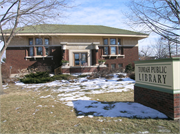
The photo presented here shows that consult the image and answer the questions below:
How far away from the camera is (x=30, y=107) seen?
5.95m

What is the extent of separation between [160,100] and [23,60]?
18.5 m

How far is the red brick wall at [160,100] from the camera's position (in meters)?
4.23

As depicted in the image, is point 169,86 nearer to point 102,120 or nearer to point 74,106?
point 102,120

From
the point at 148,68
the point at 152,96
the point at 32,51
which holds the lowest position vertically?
the point at 152,96

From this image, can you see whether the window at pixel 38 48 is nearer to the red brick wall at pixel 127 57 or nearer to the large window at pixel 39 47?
the large window at pixel 39 47

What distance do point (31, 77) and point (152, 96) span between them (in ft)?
36.6

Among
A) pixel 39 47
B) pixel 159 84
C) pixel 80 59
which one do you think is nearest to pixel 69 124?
pixel 159 84

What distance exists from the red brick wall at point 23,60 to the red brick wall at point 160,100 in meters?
15.6

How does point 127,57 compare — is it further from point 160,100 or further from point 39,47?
point 160,100

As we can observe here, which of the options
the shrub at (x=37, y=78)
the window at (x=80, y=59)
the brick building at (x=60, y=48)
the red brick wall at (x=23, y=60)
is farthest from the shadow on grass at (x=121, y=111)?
the red brick wall at (x=23, y=60)

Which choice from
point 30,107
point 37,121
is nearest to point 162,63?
point 37,121

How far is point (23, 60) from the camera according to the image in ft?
63.7

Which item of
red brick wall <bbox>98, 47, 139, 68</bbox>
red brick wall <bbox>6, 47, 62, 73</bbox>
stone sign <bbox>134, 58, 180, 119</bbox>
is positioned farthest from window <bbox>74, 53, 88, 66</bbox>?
stone sign <bbox>134, 58, 180, 119</bbox>

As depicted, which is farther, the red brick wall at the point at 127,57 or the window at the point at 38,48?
the red brick wall at the point at 127,57
